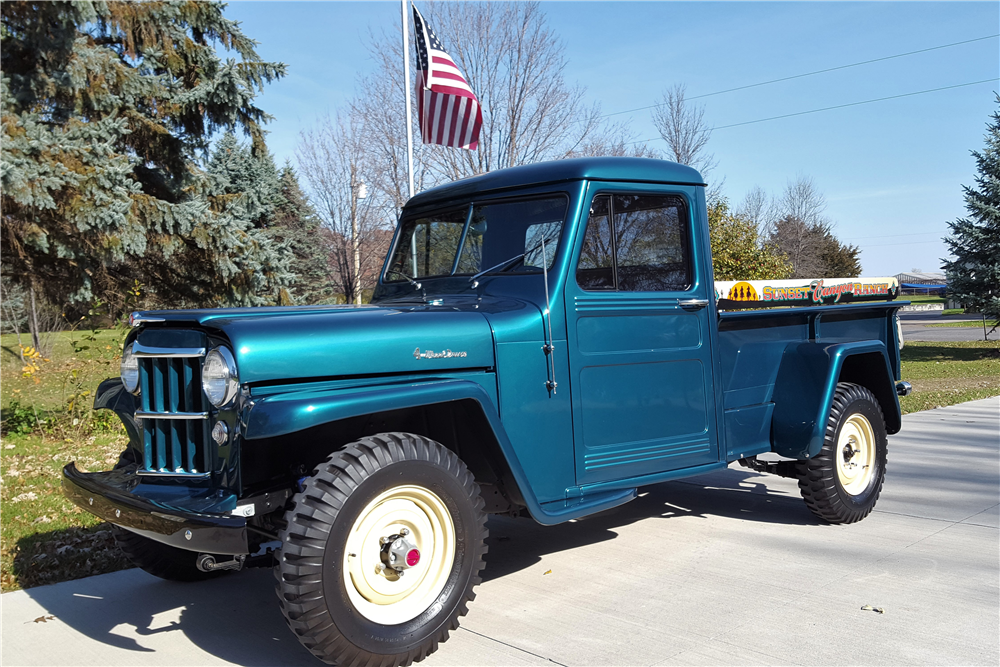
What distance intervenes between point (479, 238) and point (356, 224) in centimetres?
1586

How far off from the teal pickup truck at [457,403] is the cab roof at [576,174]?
14mm

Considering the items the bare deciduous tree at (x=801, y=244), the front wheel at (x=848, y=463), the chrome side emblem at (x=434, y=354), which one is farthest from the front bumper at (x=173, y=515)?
the bare deciduous tree at (x=801, y=244)

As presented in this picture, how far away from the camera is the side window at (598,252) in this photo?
3943 millimetres

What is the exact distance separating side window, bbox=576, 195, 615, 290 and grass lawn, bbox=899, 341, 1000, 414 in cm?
771

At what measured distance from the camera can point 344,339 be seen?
10.3ft

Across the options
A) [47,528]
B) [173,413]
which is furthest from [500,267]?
[47,528]

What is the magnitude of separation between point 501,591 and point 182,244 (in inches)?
256

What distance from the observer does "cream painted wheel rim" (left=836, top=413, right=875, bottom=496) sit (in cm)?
515

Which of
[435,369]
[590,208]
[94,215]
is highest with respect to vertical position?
[94,215]

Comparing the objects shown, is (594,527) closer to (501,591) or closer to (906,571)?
(501,591)

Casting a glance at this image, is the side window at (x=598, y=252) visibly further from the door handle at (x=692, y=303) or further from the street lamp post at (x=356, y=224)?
the street lamp post at (x=356, y=224)

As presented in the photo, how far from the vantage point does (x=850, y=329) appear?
17.6 feet

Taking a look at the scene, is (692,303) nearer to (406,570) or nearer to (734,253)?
(406,570)

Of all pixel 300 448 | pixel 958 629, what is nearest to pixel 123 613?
pixel 300 448
